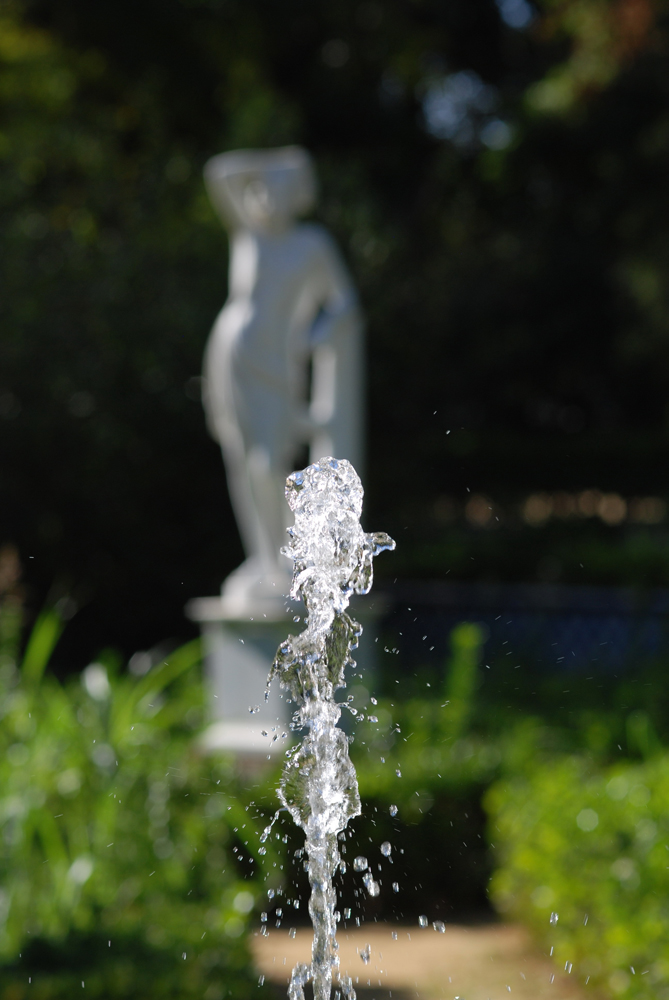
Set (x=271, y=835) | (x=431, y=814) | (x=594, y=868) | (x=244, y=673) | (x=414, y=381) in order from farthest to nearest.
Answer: (x=414, y=381) < (x=244, y=673) < (x=431, y=814) < (x=271, y=835) < (x=594, y=868)

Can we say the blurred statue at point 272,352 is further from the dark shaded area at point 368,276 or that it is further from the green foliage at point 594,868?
the green foliage at point 594,868

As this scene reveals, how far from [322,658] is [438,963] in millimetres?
1950

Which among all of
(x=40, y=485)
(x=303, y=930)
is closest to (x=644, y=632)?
(x=303, y=930)

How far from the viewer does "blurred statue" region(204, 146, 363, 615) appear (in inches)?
207

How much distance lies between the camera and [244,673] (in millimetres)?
5168

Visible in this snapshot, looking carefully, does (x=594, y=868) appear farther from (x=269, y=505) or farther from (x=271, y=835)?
(x=269, y=505)

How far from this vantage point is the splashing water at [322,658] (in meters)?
2.00

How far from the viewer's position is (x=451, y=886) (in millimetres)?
4422

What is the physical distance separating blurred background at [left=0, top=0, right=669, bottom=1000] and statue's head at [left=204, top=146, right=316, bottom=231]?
2.16 meters

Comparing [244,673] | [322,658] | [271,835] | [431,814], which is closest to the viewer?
[322,658]

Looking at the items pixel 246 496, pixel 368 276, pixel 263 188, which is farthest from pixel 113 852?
pixel 368 276

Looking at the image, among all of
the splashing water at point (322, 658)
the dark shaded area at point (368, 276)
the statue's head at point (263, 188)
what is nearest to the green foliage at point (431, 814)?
the dark shaded area at point (368, 276)

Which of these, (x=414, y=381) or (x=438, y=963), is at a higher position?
(x=414, y=381)

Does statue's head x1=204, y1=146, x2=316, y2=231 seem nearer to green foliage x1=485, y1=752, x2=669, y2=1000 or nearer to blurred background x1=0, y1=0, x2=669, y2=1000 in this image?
blurred background x1=0, y1=0, x2=669, y2=1000
